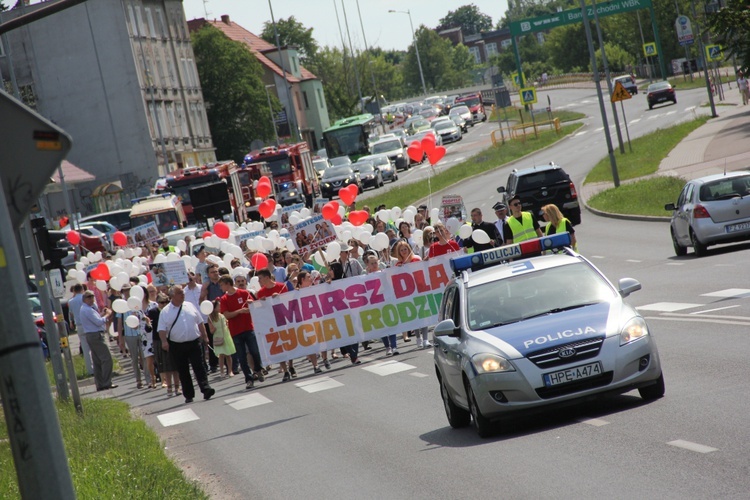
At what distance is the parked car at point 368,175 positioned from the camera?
7312cm

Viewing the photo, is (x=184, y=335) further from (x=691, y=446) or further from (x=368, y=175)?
(x=368, y=175)

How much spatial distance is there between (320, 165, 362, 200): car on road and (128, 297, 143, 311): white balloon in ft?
148

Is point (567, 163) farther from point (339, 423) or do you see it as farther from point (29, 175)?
point (29, 175)

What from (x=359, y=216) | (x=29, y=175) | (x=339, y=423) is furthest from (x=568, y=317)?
(x=359, y=216)

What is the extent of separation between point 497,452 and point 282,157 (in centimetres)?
5333

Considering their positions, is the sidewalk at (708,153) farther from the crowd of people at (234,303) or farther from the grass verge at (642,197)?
the crowd of people at (234,303)

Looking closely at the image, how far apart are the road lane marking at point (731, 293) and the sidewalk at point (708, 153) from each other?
17.2 metres

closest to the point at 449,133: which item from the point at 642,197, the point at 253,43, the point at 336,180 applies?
the point at 336,180

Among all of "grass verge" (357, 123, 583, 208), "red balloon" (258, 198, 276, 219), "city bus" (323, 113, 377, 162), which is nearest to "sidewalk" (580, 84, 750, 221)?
"grass verge" (357, 123, 583, 208)

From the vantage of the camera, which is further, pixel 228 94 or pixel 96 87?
pixel 228 94

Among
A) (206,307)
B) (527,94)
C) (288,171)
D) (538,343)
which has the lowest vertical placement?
(206,307)

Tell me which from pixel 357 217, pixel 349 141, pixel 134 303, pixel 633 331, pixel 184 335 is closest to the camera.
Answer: pixel 633 331

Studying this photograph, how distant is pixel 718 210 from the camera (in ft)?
84.9

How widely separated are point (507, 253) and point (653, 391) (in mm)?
2961
